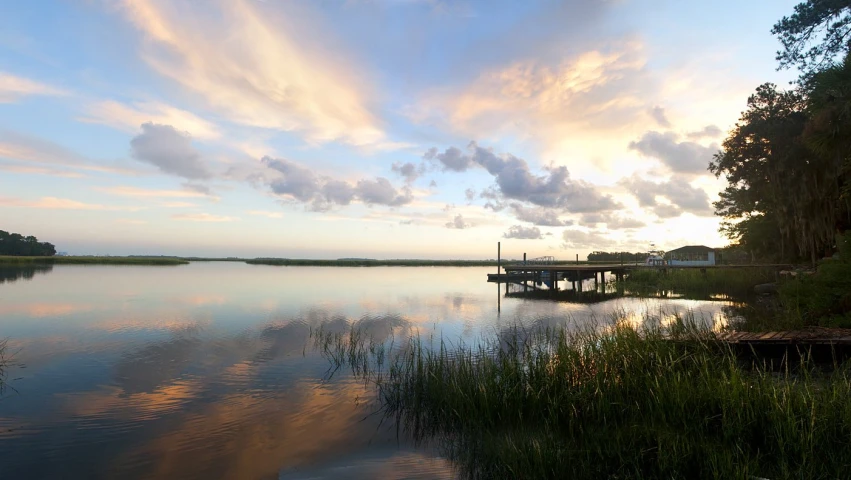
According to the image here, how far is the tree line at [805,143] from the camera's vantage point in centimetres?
1147

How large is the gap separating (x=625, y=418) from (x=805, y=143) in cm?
1419

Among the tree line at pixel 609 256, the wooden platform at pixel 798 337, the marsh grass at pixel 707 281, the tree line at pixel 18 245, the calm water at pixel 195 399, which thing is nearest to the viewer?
the calm water at pixel 195 399

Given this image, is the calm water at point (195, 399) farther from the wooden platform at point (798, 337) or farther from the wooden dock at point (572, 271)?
the wooden dock at point (572, 271)

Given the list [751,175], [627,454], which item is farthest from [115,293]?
[751,175]

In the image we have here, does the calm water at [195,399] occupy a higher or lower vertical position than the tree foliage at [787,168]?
lower

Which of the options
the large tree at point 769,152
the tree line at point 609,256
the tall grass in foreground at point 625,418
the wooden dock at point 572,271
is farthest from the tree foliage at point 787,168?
the tree line at point 609,256

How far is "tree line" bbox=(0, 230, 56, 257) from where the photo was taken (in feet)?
289

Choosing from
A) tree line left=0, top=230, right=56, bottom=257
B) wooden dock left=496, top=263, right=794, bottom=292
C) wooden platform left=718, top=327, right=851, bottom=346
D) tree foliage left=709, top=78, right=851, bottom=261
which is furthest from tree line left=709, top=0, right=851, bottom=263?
tree line left=0, top=230, right=56, bottom=257

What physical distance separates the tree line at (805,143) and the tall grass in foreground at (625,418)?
26.2 ft

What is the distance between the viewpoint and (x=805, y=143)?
13977 millimetres

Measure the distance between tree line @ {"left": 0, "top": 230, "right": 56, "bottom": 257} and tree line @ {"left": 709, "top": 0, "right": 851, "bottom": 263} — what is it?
12093cm

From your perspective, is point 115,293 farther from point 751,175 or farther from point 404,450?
point 751,175

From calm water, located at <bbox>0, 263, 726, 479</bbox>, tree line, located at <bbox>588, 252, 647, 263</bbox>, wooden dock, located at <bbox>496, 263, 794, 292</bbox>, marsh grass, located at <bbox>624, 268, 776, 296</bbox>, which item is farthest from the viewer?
tree line, located at <bbox>588, 252, 647, 263</bbox>

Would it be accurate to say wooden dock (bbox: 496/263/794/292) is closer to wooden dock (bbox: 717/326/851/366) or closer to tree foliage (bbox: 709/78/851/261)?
tree foliage (bbox: 709/78/851/261)
